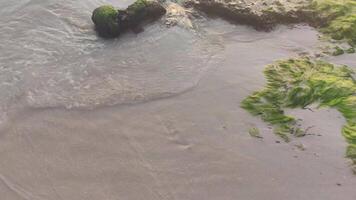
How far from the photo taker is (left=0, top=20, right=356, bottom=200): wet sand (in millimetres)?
3990

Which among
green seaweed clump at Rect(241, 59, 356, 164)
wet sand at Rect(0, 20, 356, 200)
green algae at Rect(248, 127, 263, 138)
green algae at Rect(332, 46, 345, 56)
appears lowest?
wet sand at Rect(0, 20, 356, 200)

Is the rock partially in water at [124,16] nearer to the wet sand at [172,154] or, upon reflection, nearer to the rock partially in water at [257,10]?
the rock partially in water at [257,10]

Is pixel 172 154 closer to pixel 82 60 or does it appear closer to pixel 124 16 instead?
pixel 82 60

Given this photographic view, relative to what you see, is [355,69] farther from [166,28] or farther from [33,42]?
[33,42]

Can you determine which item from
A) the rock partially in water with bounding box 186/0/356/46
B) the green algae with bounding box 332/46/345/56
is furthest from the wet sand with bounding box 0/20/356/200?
the rock partially in water with bounding box 186/0/356/46

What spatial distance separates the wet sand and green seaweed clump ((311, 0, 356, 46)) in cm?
203

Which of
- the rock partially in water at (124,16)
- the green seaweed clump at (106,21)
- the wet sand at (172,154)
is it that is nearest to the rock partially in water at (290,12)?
the rock partially in water at (124,16)

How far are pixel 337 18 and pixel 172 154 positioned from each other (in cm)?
424

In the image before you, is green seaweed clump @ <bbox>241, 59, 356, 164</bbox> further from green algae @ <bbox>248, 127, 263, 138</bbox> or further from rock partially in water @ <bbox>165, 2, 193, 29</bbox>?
rock partially in water @ <bbox>165, 2, 193, 29</bbox>

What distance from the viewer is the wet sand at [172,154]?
399 centimetres

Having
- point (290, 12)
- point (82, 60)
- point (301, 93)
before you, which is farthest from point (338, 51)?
point (82, 60)

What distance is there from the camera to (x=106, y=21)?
6645 millimetres

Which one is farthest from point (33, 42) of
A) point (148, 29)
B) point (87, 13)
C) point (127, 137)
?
point (127, 137)

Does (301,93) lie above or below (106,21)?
below
